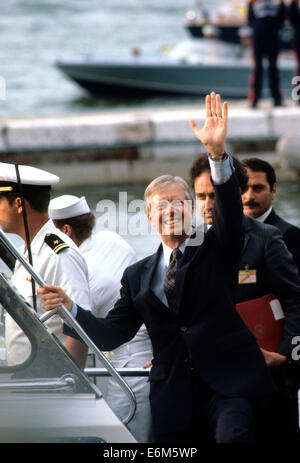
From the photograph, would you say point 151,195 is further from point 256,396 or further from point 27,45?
point 27,45

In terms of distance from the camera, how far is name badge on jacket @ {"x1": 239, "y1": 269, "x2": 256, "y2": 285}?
9.02 feet

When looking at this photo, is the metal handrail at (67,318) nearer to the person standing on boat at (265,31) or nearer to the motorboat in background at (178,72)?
the person standing on boat at (265,31)

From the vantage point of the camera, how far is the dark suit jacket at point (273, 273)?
8.71 ft

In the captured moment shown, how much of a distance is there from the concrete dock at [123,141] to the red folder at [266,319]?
23.3 ft

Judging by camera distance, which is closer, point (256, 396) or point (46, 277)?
point (256, 396)

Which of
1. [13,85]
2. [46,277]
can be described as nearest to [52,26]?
[13,85]

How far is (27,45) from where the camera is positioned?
2755 cm

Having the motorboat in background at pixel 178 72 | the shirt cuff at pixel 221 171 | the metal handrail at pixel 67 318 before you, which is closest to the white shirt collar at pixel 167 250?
the shirt cuff at pixel 221 171

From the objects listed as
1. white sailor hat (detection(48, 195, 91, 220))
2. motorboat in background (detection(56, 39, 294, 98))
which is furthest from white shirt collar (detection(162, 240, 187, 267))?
motorboat in background (detection(56, 39, 294, 98))

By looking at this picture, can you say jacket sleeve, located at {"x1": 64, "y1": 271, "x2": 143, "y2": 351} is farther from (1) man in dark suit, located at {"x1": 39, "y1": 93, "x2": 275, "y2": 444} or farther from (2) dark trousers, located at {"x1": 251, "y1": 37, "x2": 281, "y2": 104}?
(2) dark trousers, located at {"x1": 251, "y1": 37, "x2": 281, "y2": 104}

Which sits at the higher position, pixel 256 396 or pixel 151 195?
pixel 151 195

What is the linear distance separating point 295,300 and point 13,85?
20.6 meters

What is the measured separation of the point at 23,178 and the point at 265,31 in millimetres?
7887
